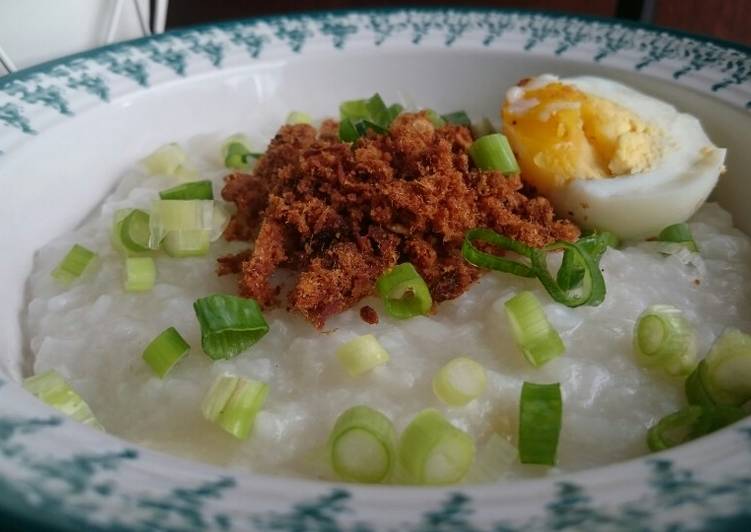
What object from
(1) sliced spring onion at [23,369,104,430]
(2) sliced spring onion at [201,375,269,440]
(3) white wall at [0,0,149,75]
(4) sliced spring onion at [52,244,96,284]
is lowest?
(4) sliced spring onion at [52,244,96,284]

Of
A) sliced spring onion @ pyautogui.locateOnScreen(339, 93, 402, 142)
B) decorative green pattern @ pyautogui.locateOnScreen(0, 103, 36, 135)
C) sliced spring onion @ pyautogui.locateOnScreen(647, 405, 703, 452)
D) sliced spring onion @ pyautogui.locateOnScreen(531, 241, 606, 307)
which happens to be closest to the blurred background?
decorative green pattern @ pyautogui.locateOnScreen(0, 103, 36, 135)

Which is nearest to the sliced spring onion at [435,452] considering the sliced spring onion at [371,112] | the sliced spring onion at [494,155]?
the sliced spring onion at [494,155]

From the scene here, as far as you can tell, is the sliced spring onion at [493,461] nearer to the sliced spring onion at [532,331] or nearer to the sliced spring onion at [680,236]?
the sliced spring onion at [532,331]

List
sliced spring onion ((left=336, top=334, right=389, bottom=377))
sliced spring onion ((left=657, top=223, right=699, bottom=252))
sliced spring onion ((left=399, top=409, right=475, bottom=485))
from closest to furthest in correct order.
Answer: sliced spring onion ((left=399, top=409, right=475, bottom=485)), sliced spring onion ((left=336, top=334, right=389, bottom=377)), sliced spring onion ((left=657, top=223, right=699, bottom=252))

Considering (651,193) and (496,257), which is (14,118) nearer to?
(496,257)

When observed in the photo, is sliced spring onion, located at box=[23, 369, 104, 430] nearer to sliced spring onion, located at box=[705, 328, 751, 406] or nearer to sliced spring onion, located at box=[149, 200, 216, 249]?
sliced spring onion, located at box=[149, 200, 216, 249]
